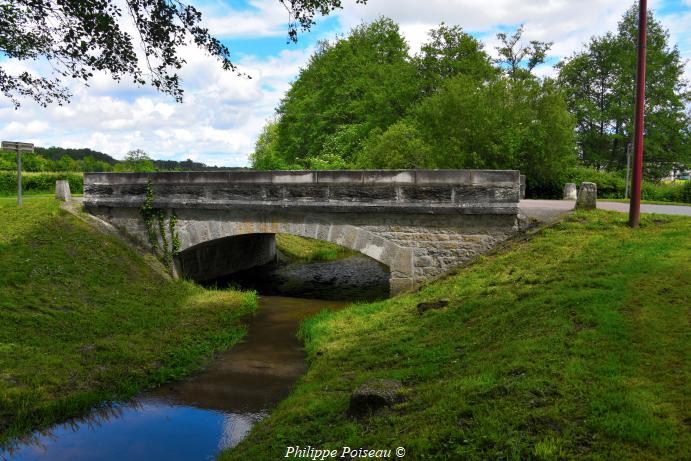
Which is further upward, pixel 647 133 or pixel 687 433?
pixel 647 133

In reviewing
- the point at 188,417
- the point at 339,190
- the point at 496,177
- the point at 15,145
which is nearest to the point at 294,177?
the point at 339,190

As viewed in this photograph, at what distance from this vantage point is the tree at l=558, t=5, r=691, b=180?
30703 millimetres

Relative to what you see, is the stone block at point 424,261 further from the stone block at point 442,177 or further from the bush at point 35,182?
the bush at point 35,182

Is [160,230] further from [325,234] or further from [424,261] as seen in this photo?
[424,261]

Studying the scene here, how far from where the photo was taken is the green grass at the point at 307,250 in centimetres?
2075

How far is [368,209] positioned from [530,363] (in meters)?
6.29

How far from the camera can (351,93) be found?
32.5m

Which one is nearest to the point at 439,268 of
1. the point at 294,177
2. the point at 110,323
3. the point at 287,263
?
the point at 294,177

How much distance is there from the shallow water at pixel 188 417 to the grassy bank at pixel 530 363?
1.85 feet

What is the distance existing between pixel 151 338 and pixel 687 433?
835 cm

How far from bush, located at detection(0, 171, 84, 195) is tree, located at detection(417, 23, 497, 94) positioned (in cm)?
2086

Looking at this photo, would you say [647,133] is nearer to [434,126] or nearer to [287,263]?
[434,126]

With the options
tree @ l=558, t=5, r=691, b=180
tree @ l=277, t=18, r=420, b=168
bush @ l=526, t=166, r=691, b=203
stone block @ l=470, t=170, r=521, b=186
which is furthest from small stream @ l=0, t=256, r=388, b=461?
tree @ l=558, t=5, r=691, b=180

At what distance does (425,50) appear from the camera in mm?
28953
